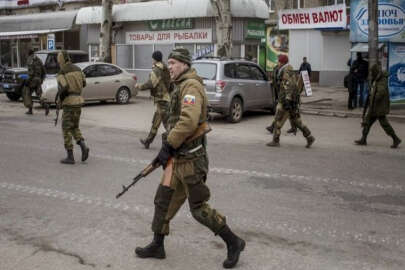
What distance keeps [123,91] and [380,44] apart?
8716 mm

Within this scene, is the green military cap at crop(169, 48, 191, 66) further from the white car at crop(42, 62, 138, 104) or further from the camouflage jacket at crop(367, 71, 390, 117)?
the white car at crop(42, 62, 138, 104)

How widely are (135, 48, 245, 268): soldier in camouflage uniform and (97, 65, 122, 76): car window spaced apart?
1495 cm

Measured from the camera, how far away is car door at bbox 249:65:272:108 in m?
16.0

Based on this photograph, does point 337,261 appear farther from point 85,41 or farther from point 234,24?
point 85,41

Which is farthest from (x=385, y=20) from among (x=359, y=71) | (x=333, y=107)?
(x=333, y=107)

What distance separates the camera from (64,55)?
8.78 metres

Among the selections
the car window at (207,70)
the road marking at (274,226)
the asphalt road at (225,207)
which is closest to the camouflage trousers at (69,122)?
the asphalt road at (225,207)

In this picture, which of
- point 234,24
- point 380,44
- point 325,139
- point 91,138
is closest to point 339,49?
point 234,24

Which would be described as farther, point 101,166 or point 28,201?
point 101,166

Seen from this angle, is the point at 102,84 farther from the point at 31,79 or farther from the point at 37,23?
the point at 37,23

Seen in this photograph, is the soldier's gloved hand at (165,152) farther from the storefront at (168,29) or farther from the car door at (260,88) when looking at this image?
the storefront at (168,29)

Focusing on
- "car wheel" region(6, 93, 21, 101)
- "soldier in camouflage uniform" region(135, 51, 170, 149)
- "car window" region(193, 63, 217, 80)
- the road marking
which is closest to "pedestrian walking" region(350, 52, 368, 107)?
"car window" region(193, 63, 217, 80)

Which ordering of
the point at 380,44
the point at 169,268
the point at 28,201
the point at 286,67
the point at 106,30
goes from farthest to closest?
the point at 106,30
the point at 380,44
the point at 286,67
the point at 28,201
the point at 169,268

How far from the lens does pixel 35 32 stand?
32.3m
